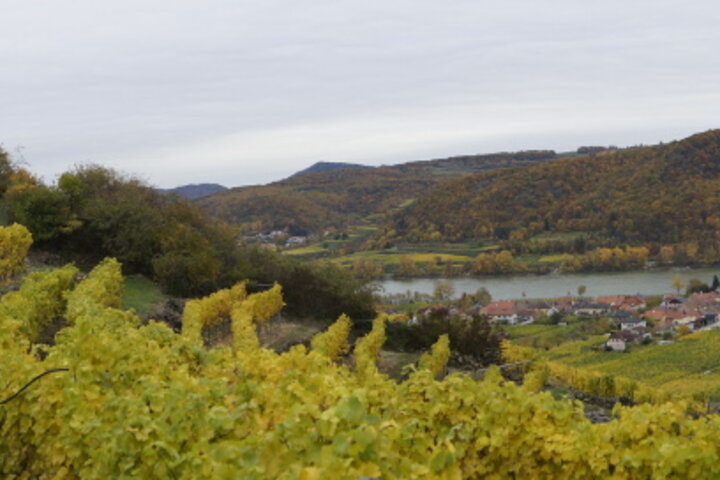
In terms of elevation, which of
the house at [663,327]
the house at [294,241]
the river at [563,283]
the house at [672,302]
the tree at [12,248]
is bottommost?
the river at [563,283]

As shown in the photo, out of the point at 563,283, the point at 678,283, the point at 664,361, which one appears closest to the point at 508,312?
the point at 563,283

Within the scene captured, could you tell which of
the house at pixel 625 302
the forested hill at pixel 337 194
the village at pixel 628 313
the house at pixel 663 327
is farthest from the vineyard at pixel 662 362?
A: the forested hill at pixel 337 194

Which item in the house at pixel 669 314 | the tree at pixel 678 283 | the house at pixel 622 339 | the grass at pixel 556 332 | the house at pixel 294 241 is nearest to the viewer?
the house at pixel 622 339

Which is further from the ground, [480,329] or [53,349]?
[53,349]

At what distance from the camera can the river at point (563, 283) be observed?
2670 inches

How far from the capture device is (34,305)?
10.5m

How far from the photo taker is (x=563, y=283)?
7300 centimetres

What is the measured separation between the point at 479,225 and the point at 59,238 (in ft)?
290

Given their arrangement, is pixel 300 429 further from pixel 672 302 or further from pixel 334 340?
pixel 672 302

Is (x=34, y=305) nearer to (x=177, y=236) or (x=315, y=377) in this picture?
(x=315, y=377)

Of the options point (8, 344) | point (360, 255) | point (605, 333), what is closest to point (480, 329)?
point (8, 344)

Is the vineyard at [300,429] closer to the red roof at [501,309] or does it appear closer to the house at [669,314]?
the house at [669,314]

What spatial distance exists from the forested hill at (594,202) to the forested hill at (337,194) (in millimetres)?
16519

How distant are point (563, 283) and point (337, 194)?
71.3 meters
